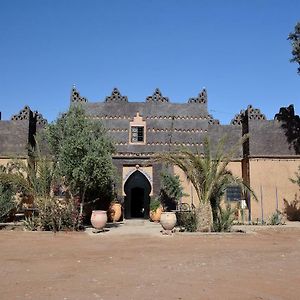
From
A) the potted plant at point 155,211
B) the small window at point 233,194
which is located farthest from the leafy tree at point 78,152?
the small window at point 233,194

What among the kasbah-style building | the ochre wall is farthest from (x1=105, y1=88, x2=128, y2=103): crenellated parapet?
the ochre wall

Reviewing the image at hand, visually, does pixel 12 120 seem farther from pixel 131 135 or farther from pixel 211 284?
pixel 211 284

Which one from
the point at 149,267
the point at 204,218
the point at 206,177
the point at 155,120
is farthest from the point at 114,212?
the point at 149,267

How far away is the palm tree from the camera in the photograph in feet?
52.0

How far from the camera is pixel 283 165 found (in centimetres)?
2481

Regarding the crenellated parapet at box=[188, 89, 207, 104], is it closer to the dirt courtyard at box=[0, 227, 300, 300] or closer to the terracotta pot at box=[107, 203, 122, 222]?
the terracotta pot at box=[107, 203, 122, 222]

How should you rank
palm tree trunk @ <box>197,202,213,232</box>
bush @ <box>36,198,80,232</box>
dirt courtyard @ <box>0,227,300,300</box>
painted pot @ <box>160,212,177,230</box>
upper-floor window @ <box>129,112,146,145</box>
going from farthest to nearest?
1. upper-floor window @ <box>129,112,146,145</box>
2. bush @ <box>36,198,80,232</box>
3. palm tree trunk @ <box>197,202,213,232</box>
4. painted pot @ <box>160,212,177,230</box>
5. dirt courtyard @ <box>0,227,300,300</box>

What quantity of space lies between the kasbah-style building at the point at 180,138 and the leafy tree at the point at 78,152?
6953 millimetres

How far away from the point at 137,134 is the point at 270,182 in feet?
29.5

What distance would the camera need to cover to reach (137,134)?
25656mm

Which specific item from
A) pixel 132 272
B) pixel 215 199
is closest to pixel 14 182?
pixel 215 199

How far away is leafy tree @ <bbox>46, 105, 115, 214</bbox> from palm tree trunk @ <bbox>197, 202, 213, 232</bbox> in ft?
14.2

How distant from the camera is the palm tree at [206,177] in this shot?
15844 millimetres

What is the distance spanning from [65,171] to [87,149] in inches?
52.2
